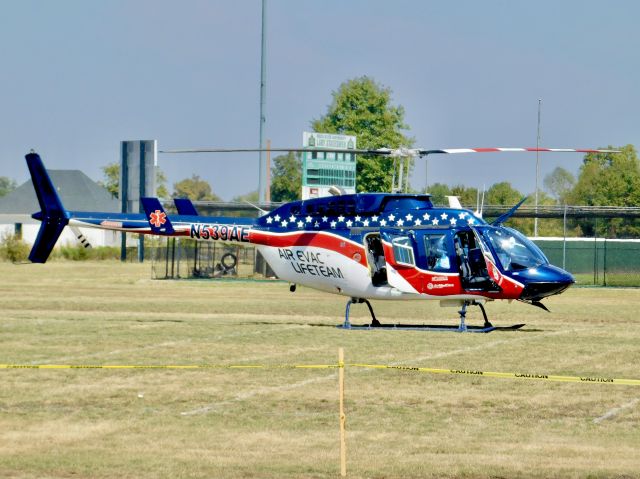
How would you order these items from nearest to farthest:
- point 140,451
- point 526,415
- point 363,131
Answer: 1. point 140,451
2. point 526,415
3. point 363,131

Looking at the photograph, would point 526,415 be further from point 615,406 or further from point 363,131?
point 363,131

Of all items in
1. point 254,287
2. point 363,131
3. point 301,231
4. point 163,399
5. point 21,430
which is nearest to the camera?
point 21,430

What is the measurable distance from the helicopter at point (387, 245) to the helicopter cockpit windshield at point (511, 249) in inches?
0.9

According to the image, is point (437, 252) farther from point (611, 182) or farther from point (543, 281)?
point (611, 182)

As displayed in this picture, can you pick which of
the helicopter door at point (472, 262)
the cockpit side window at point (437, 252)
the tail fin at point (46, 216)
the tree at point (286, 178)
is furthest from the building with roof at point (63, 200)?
the helicopter door at point (472, 262)

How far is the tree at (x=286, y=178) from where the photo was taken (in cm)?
14688

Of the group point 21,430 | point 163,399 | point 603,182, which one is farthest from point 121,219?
point 603,182

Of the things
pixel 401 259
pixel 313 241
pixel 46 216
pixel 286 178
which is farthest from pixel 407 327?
pixel 286 178

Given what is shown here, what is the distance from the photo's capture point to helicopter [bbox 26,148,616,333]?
1094 inches

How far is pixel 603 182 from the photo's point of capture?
120 m

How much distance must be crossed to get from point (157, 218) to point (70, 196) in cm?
9790

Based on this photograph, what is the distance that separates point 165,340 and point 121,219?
622 centimetres

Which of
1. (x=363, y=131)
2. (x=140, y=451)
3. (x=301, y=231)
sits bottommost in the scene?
(x=140, y=451)

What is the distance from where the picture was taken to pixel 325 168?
6169cm
